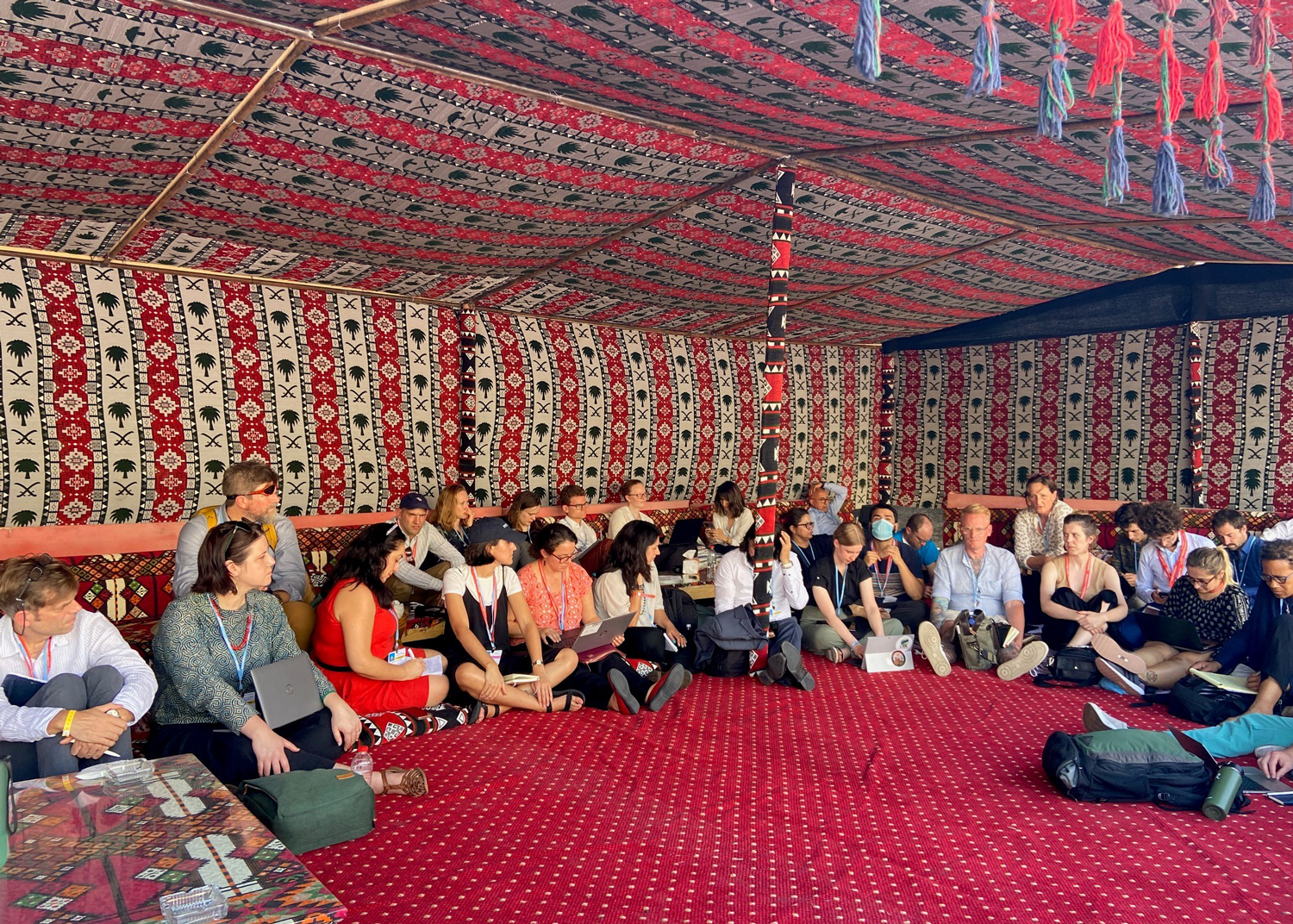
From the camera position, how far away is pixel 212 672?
3.88m

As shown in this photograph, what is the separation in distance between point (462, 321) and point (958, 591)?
4.27 metres

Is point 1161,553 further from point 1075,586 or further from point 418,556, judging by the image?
point 418,556

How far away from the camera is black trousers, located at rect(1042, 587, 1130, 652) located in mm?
6332

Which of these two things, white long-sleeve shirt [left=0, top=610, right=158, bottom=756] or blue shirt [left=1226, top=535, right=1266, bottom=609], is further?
blue shirt [left=1226, top=535, right=1266, bottom=609]

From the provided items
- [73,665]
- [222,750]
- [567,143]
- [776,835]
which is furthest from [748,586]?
[73,665]

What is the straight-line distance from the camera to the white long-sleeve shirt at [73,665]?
11.0ft

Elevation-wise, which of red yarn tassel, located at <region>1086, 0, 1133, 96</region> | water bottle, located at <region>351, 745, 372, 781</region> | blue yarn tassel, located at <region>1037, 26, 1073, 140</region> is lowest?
water bottle, located at <region>351, 745, 372, 781</region>

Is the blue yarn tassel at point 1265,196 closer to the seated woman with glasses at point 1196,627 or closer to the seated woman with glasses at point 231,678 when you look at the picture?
the seated woman with glasses at point 1196,627

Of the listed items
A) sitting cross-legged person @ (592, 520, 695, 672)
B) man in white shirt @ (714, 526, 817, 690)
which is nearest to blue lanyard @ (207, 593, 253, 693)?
sitting cross-legged person @ (592, 520, 695, 672)

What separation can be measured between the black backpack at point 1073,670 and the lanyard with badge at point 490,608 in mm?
3247

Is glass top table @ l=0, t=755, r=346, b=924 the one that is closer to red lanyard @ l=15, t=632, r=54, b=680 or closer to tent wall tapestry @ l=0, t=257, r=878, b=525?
red lanyard @ l=15, t=632, r=54, b=680

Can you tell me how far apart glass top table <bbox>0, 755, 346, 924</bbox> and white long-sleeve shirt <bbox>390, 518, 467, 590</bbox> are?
3620mm

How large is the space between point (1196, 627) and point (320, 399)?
5.83 m

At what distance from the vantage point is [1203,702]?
5145 millimetres
